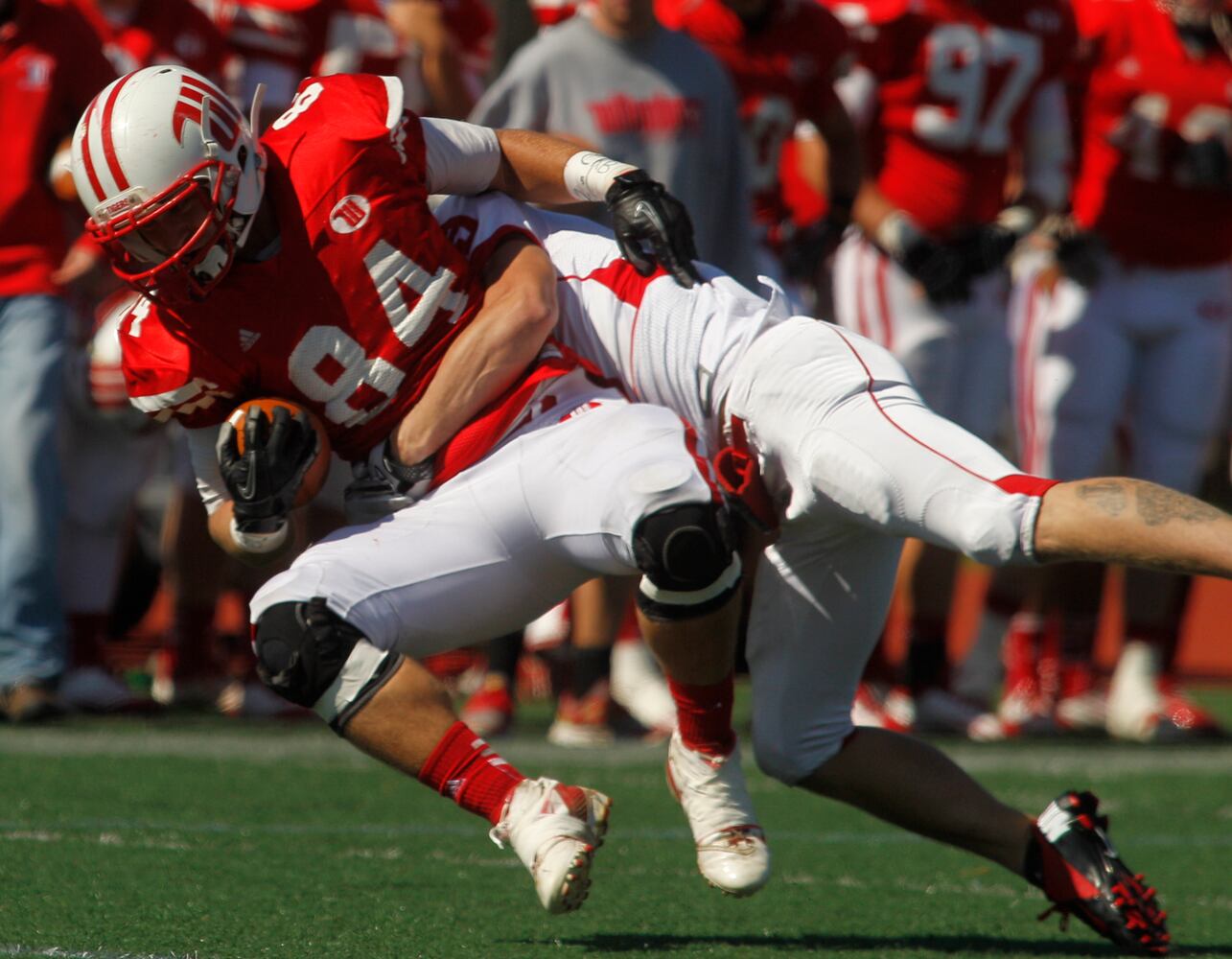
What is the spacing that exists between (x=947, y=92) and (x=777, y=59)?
550mm

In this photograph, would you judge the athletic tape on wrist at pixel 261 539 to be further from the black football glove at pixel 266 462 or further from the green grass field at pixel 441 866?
the green grass field at pixel 441 866

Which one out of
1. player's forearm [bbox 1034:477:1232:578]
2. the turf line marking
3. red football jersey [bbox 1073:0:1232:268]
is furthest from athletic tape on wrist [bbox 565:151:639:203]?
red football jersey [bbox 1073:0:1232:268]

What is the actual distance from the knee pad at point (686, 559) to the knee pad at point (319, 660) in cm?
41

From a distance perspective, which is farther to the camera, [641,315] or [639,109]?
[639,109]

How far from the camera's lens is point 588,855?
2809 mm

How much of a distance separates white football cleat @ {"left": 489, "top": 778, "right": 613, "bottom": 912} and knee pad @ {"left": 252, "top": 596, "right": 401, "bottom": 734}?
28 centimetres

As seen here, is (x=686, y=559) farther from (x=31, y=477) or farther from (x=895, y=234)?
(x=895, y=234)

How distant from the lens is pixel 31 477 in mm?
5668

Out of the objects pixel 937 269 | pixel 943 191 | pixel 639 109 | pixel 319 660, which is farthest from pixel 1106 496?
pixel 943 191

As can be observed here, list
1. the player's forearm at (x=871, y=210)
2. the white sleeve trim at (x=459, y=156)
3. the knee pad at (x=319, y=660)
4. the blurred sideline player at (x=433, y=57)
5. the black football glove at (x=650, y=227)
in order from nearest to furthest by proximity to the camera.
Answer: the knee pad at (x=319, y=660) < the black football glove at (x=650, y=227) < the white sleeve trim at (x=459, y=156) < the blurred sideline player at (x=433, y=57) < the player's forearm at (x=871, y=210)

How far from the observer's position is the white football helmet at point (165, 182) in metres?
3.10

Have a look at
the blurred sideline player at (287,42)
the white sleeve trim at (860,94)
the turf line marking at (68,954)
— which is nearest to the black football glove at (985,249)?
the white sleeve trim at (860,94)

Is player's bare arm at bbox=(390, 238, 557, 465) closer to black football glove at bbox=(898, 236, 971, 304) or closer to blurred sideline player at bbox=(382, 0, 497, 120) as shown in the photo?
blurred sideline player at bbox=(382, 0, 497, 120)

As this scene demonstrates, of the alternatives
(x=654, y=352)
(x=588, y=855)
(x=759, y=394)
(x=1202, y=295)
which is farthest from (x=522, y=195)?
(x=1202, y=295)
